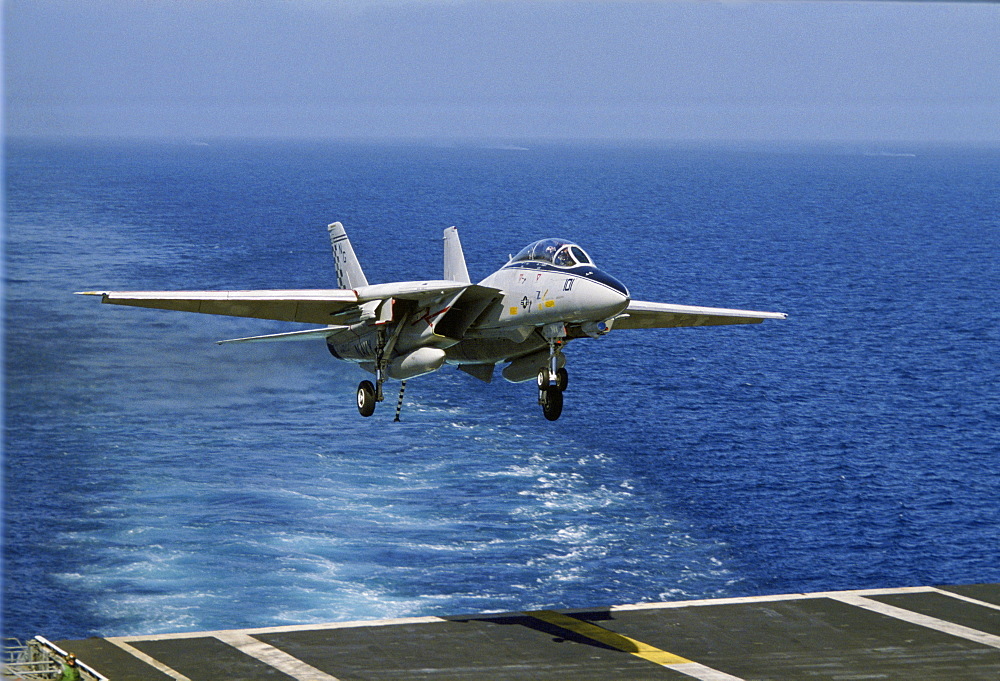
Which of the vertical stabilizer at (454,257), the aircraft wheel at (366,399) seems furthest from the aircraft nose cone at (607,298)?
the vertical stabilizer at (454,257)

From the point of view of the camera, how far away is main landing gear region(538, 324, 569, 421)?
4606cm

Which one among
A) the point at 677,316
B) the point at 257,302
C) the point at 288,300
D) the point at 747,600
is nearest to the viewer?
the point at 288,300

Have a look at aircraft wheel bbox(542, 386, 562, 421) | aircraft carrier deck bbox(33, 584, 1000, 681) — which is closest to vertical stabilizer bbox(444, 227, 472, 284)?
aircraft wheel bbox(542, 386, 562, 421)

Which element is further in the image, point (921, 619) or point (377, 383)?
point (921, 619)

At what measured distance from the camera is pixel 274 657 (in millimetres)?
99188

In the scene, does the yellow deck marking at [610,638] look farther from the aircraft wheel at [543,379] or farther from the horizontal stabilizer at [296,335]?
the aircraft wheel at [543,379]

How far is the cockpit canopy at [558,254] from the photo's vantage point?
46.5 metres

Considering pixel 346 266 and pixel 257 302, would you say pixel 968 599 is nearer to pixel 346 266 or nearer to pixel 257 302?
pixel 346 266

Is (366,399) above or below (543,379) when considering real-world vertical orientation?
below

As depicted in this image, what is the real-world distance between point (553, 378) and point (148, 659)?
213 ft

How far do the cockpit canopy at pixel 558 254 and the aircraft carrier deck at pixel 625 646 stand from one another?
182ft

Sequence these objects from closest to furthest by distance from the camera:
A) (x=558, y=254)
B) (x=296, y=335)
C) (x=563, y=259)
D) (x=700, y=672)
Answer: (x=563, y=259)
(x=558, y=254)
(x=296, y=335)
(x=700, y=672)

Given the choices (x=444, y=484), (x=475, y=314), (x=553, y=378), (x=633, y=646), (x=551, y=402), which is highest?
(x=475, y=314)

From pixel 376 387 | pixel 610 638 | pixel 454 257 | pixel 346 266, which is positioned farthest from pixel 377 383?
pixel 610 638
